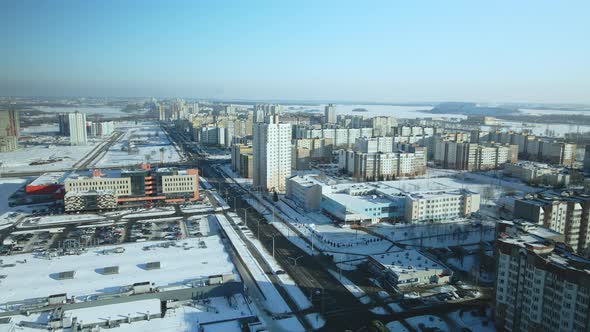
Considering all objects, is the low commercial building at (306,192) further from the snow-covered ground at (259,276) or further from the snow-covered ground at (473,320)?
the snow-covered ground at (473,320)

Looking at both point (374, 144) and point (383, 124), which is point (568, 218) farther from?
point (383, 124)

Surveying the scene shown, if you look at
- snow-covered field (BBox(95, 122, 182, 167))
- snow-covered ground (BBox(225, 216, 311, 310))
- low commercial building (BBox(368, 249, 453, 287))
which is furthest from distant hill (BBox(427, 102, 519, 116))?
snow-covered ground (BBox(225, 216, 311, 310))

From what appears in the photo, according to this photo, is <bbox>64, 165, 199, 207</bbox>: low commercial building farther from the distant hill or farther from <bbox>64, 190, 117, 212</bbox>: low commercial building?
the distant hill

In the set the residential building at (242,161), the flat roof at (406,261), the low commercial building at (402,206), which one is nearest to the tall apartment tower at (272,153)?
the residential building at (242,161)

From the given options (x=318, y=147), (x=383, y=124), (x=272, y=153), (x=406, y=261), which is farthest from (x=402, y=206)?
(x=383, y=124)

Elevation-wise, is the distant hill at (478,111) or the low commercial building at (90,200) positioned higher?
the distant hill at (478,111)
